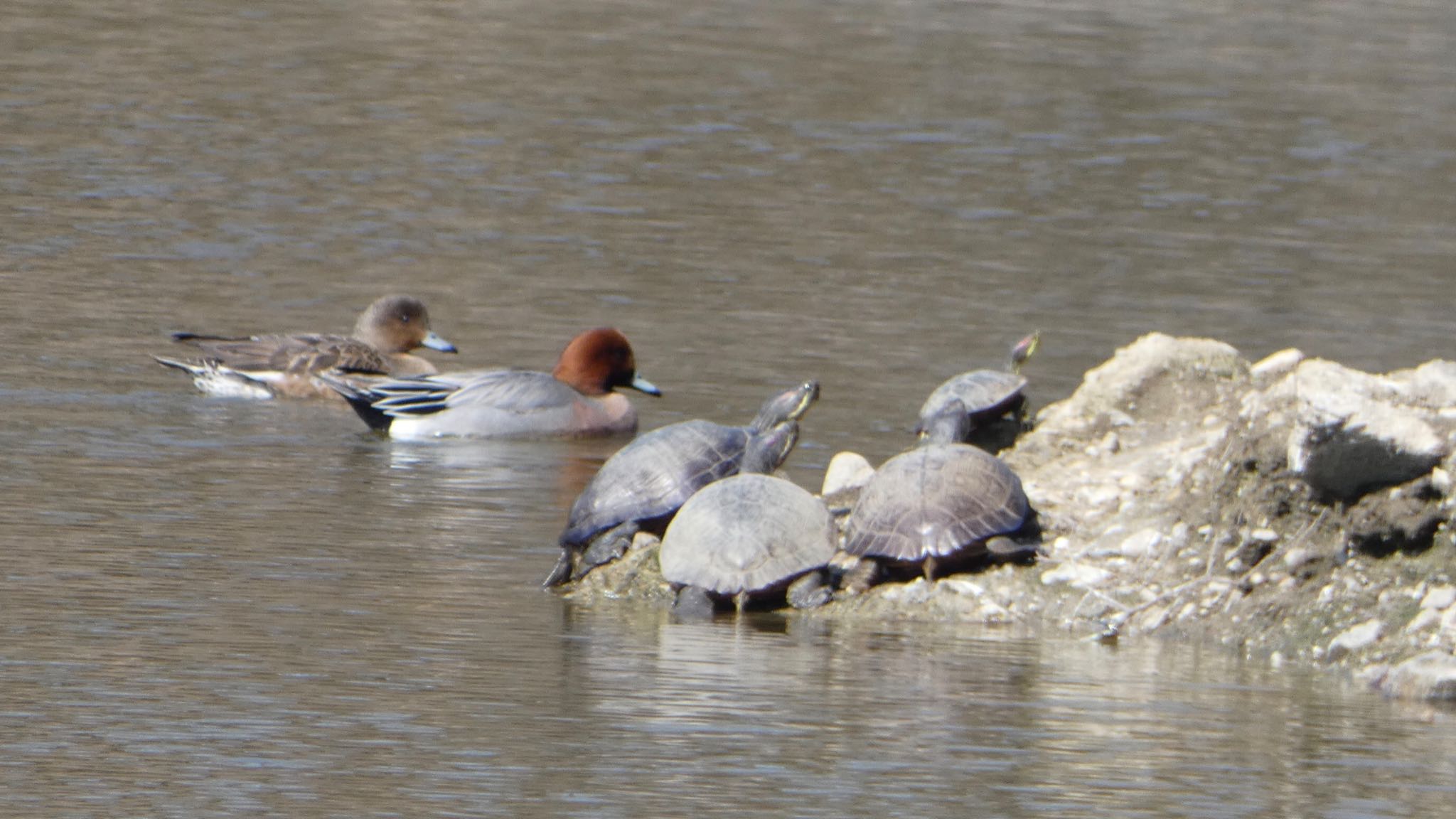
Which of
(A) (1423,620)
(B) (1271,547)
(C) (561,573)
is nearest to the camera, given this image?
(A) (1423,620)

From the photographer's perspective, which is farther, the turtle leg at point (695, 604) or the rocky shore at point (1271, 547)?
the turtle leg at point (695, 604)

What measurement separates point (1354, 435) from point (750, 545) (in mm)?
2198

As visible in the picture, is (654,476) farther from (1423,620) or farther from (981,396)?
(1423,620)

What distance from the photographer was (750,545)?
932 cm

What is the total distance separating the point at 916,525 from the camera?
9.29m

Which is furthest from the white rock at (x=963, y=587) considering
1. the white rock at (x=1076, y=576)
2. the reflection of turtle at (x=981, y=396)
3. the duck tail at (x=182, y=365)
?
the duck tail at (x=182, y=365)

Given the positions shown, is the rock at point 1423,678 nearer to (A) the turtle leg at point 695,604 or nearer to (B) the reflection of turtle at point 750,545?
(B) the reflection of turtle at point 750,545

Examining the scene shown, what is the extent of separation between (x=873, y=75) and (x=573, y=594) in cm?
1955

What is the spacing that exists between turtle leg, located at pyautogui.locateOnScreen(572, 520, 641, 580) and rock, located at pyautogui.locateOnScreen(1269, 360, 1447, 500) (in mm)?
2584

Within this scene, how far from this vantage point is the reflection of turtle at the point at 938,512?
927cm

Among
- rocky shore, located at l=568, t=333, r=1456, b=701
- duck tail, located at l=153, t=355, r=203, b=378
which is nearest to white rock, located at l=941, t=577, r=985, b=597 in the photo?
rocky shore, located at l=568, t=333, r=1456, b=701

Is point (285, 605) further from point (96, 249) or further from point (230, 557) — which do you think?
point (96, 249)

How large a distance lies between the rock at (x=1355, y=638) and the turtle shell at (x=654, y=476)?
105 inches

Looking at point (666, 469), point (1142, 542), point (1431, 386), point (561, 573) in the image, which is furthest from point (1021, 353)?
point (1431, 386)
